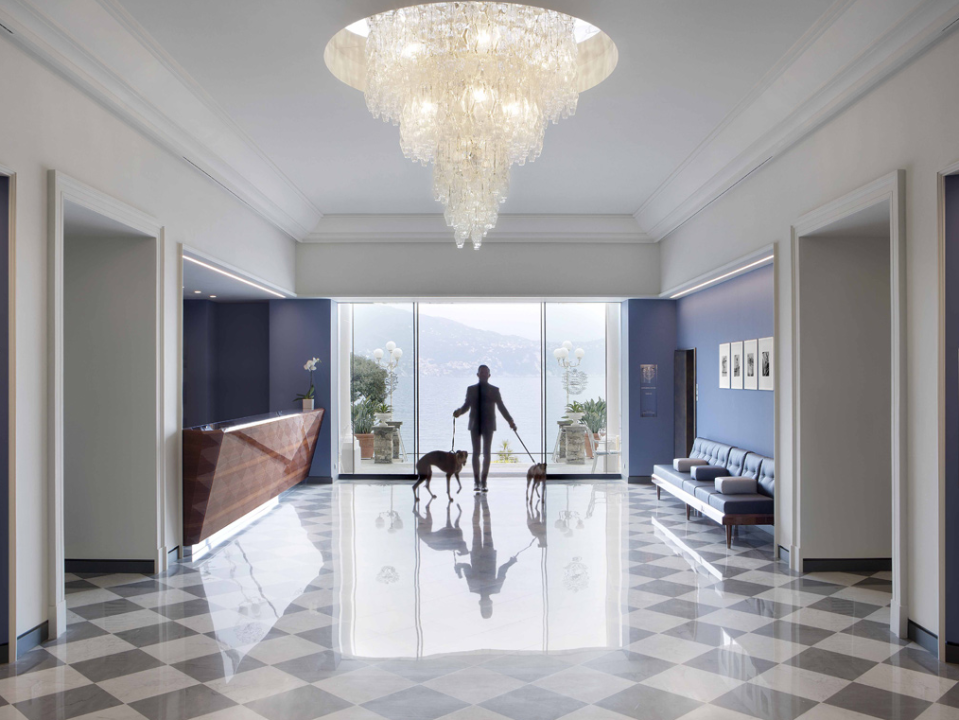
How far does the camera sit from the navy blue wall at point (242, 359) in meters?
11.9

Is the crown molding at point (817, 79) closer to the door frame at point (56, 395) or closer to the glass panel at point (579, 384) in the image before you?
the glass panel at point (579, 384)

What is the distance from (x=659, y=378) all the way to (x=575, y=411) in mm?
1747

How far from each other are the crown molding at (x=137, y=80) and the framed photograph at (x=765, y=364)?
6265mm

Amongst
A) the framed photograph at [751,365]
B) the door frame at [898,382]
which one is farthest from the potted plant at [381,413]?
the door frame at [898,382]

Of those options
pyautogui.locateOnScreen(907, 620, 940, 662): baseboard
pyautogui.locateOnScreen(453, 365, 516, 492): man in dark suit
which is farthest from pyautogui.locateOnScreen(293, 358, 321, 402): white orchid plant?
pyautogui.locateOnScreen(907, 620, 940, 662): baseboard

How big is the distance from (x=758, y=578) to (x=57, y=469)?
582cm

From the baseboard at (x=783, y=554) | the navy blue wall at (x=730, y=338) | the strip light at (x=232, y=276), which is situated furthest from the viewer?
the navy blue wall at (x=730, y=338)

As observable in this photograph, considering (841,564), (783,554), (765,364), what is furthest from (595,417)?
(841,564)

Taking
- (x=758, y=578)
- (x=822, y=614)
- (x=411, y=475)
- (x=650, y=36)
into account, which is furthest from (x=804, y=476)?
(x=411, y=475)

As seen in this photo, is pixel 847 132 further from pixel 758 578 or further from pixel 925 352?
pixel 758 578

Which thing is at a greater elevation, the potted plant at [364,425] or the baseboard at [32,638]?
the potted plant at [364,425]

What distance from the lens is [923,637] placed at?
178 inches

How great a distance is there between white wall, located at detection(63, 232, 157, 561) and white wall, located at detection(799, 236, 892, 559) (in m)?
6.15

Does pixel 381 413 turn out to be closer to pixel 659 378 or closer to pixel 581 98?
pixel 659 378
